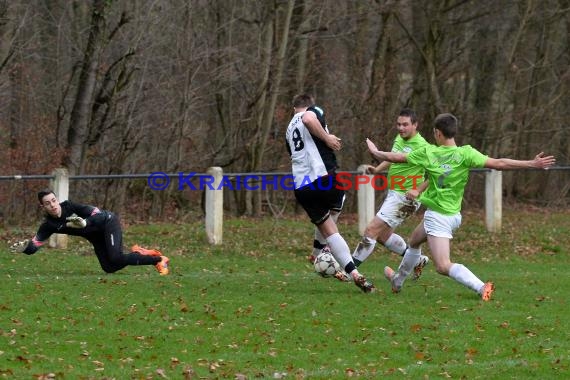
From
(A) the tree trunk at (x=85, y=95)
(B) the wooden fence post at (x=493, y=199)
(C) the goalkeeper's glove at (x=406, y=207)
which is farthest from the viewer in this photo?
(A) the tree trunk at (x=85, y=95)

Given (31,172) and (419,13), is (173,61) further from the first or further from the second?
(419,13)

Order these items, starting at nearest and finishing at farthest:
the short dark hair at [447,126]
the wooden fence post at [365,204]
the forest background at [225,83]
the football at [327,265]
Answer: the short dark hair at [447,126]
the football at [327,265]
the wooden fence post at [365,204]
the forest background at [225,83]

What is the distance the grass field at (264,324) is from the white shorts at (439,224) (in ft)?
2.53

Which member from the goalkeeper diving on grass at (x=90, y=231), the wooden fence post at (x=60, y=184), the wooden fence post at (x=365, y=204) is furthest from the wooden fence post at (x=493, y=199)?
the goalkeeper diving on grass at (x=90, y=231)

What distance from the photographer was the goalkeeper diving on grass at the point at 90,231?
12648 mm

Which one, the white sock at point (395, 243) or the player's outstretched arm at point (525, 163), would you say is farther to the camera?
the white sock at point (395, 243)

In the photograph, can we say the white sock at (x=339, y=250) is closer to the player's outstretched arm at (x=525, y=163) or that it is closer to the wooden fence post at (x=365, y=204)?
the player's outstretched arm at (x=525, y=163)

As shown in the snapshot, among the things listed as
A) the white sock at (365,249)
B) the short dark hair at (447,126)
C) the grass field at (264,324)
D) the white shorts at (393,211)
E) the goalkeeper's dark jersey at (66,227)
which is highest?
the short dark hair at (447,126)

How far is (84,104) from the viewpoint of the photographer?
22.7m

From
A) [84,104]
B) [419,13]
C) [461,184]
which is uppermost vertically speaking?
[419,13]

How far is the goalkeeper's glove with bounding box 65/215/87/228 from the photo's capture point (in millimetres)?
12727

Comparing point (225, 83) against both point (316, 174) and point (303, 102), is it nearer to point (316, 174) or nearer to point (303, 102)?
point (303, 102)

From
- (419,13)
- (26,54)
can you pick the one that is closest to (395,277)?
(26,54)

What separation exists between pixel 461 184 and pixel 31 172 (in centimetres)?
1293
